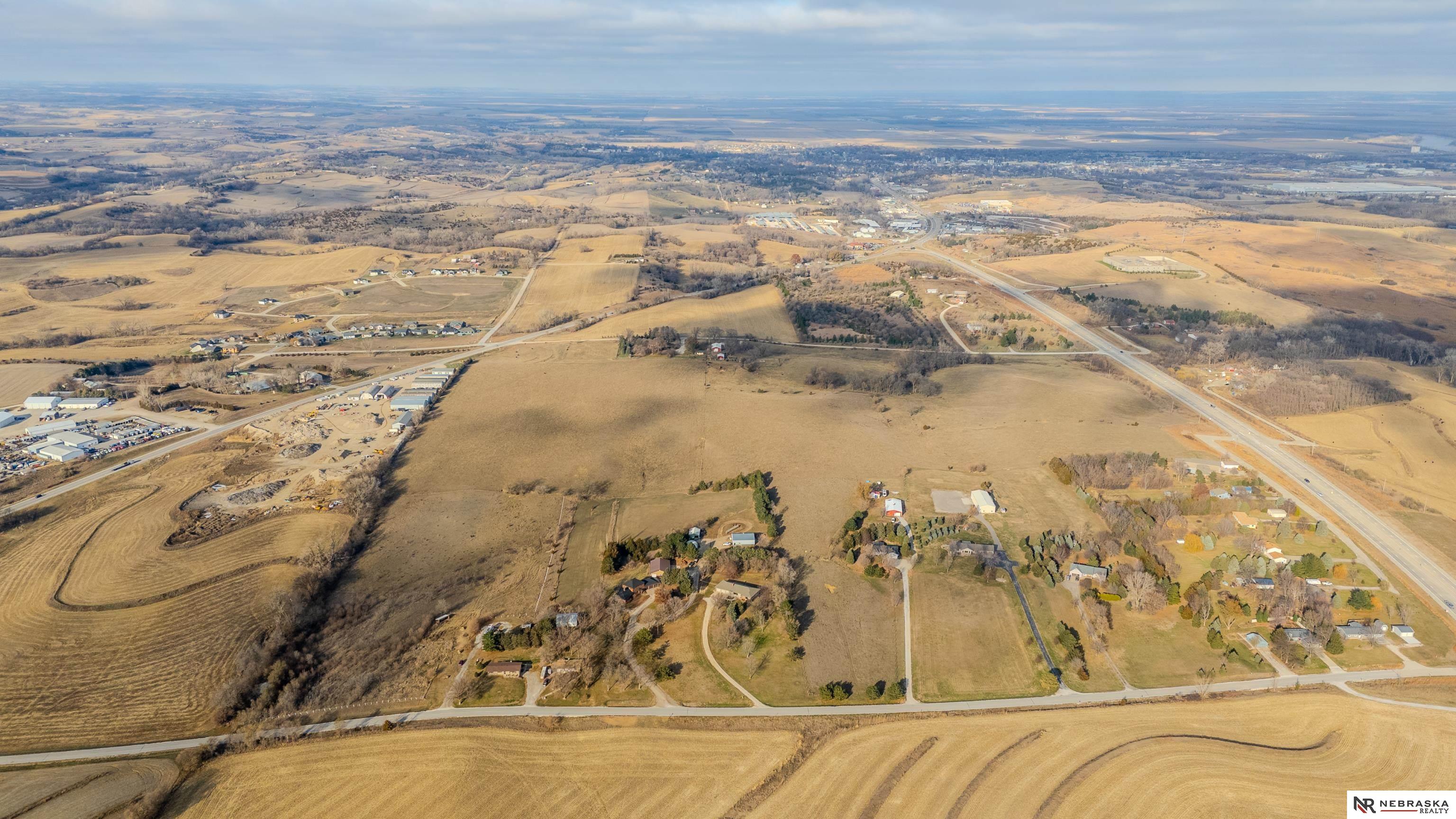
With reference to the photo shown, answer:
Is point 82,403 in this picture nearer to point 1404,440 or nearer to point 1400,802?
point 1400,802

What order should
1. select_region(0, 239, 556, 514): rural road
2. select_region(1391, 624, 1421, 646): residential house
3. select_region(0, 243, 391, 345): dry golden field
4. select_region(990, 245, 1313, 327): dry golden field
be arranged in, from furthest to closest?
select_region(990, 245, 1313, 327): dry golden field
select_region(0, 243, 391, 345): dry golden field
select_region(0, 239, 556, 514): rural road
select_region(1391, 624, 1421, 646): residential house

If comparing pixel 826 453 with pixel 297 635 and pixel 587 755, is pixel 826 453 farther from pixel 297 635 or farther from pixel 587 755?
pixel 297 635

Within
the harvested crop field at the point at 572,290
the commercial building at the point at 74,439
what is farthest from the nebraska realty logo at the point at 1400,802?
the harvested crop field at the point at 572,290

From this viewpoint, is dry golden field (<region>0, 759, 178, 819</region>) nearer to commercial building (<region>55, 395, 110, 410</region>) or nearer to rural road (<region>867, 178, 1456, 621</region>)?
commercial building (<region>55, 395, 110, 410</region>)

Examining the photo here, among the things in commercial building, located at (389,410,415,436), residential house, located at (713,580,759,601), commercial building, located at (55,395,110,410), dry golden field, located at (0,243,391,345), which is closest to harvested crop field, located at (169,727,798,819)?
residential house, located at (713,580,759,601)

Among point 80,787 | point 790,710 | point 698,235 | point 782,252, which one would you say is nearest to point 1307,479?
point 790,710

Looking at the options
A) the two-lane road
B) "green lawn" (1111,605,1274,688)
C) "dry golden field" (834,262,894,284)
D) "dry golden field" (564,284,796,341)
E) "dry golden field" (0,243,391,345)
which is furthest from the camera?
Answer: "dry golden field" (834,262,894,284)

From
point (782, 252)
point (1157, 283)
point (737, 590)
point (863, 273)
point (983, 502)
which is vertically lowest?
point (737, 590)

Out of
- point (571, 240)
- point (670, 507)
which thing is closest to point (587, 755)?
point (670, 507)
